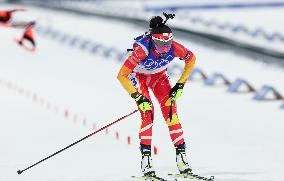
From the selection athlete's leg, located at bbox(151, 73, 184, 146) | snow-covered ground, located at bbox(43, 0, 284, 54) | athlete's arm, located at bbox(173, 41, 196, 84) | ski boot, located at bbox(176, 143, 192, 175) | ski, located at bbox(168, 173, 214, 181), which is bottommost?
ski, located at bbox(168, 173, 214, 181)

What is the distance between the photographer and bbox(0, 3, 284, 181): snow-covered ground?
35.7 ft

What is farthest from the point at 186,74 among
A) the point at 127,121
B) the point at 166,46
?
the point at 127,121

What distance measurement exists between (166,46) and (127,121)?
266 inches

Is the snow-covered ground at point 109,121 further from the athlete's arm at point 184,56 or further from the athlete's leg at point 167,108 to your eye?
the athlete's arm at point 184,56

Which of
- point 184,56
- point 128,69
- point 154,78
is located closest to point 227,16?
point 154,78

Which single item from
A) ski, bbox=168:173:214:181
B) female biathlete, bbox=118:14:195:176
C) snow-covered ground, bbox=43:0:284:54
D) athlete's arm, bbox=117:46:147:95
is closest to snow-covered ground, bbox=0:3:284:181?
ski, bbox=168:173:214:181

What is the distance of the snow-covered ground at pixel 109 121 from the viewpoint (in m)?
10.9

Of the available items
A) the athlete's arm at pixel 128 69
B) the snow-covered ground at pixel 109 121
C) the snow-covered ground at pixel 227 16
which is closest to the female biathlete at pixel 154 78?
the athlete's arm at pixel 128 69

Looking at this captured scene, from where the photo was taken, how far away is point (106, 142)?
13227mm

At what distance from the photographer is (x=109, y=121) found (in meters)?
16.3

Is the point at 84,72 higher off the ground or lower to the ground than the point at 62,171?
higher

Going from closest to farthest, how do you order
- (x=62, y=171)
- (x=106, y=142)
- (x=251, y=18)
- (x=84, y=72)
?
(x=62, y=171)
(x=106, y=142)
(x=84, y=72)
(x=251, y=18)

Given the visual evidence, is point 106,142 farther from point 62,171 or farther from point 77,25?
point 77,25

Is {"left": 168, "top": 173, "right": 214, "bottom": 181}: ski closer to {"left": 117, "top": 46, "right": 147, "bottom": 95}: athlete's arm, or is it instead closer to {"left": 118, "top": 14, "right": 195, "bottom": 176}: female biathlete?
{"left": 118, "top": 14, "right": 195, "bottom": 176}: female biathlete
